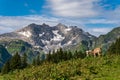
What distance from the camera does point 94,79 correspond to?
121 feet

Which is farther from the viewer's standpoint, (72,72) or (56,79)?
(72,72)

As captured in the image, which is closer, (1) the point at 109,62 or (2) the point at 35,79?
(2) the point at 35,79

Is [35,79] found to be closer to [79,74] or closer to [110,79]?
[79,74]

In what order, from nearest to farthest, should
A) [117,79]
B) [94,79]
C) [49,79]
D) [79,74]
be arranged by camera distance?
1. [117,79]
2. [94,79]
3. [49,79]
4. [79,74]

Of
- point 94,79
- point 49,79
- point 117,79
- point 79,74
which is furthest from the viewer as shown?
point 79,74

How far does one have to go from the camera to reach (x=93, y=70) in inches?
1854

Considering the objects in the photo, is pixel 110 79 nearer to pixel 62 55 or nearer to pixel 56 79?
pixel 56 79

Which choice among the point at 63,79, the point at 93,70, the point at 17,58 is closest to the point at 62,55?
the point at 17,58

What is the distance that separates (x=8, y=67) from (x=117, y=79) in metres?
82.9

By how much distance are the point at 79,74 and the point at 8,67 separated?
237 ft

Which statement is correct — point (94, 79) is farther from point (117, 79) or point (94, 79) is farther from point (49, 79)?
point (49, 79)

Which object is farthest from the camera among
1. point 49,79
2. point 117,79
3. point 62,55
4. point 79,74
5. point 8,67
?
point 62,55

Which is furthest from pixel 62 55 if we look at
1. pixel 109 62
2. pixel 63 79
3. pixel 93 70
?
pixel 63 79

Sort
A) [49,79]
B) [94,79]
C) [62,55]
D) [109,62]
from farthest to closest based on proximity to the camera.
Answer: [62,55] → [109,62] → [49,79] → [94,79]
